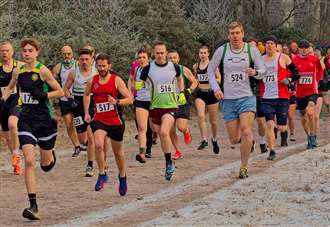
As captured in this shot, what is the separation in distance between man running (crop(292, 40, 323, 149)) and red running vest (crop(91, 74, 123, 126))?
18.5 feet

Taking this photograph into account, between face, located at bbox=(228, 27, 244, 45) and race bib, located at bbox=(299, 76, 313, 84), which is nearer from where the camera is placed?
face, located at bbox=(228, 27, 244, 45)

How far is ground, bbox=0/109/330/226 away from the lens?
740cm

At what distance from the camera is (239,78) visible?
34.2ft

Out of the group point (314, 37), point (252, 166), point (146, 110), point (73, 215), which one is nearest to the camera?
point (73, 215)

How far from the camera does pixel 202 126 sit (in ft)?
48.5

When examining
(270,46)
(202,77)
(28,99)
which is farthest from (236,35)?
(202,77)

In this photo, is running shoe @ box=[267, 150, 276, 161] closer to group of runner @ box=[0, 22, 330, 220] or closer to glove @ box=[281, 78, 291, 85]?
group of runner @ box=[0, 22, 330, 220]

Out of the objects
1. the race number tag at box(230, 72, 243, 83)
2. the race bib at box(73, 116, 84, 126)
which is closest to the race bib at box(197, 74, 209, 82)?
the race bib at box(73, 116, 84, 126)

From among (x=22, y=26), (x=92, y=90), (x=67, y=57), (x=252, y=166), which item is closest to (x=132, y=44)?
(x=22, y=26)

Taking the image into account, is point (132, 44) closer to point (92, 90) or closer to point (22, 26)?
point (22, 26)

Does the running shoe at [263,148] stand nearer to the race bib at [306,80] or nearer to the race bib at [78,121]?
the race bib at [306,80]

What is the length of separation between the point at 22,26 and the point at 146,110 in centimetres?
958

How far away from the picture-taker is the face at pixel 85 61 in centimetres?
1152

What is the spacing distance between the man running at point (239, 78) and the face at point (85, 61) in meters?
2.08
